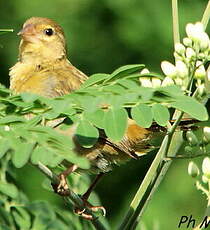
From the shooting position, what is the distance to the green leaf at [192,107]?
229 centimetres

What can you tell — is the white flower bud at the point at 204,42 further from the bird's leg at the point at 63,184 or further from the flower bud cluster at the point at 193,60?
the bird's leg at the point at 63,184

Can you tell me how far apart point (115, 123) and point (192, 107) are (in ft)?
0.78

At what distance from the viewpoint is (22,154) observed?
212 cm

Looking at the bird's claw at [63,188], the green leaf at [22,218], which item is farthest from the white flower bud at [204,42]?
the green leaf at [22,218]

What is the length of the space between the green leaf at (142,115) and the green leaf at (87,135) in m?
0.13

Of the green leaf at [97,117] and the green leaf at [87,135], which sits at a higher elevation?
the green leaf at [97,117]

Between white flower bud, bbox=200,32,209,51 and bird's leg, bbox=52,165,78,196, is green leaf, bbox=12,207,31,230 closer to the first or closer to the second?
bird's leg, bbox=52,165,78,196

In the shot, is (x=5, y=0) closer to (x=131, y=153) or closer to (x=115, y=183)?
(x=115, y=183)

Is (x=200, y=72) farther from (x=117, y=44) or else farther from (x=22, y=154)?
(x=117, y=44)

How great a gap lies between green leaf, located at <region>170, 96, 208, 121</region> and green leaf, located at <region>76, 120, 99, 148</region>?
0.26m

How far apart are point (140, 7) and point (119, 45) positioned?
1.73ft

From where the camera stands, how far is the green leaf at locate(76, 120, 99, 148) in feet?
7.67

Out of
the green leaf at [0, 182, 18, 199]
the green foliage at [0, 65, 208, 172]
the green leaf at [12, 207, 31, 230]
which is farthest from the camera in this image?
the green leaf at [12, 207, 31, 230]

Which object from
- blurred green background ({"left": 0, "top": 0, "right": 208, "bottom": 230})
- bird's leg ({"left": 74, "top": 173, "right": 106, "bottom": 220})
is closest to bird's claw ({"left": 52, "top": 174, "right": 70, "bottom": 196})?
bird's leg ({"left": 74, "top": 173, "right": 106, "bottom": 220})
